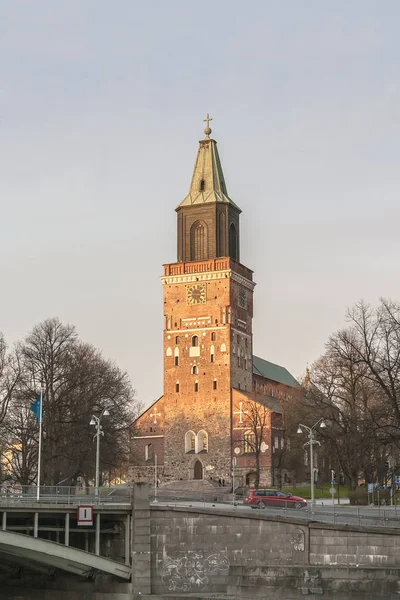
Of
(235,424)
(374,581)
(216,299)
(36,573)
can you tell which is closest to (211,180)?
(216,299)

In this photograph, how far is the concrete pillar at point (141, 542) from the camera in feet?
167

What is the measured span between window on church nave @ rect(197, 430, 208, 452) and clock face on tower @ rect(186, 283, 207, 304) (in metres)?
14.3

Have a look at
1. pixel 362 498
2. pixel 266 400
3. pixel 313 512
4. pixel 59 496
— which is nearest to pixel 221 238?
pixel 266 400

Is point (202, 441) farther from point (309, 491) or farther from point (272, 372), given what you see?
point (272, 372)

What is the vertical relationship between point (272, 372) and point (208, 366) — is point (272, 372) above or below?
above

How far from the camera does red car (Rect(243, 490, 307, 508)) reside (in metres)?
60.4

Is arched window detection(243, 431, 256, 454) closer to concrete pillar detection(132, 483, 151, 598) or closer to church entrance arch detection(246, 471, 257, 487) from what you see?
church entrance arch detection(246, 471, 257, 487)

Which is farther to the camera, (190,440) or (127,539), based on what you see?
(190,440)

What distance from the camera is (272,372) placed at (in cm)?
14025

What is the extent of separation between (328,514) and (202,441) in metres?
56.4

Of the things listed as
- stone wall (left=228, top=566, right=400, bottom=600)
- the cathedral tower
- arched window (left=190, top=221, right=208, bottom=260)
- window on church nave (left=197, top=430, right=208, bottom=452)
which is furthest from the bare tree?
stone wall (left=228, top=566, right=400, bottom=600)

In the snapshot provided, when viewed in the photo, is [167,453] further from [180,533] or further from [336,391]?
[180,533]

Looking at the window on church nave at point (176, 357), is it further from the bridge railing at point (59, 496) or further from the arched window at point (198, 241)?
the bridge railing at point (59, 496)

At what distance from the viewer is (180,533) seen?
52344 mm
